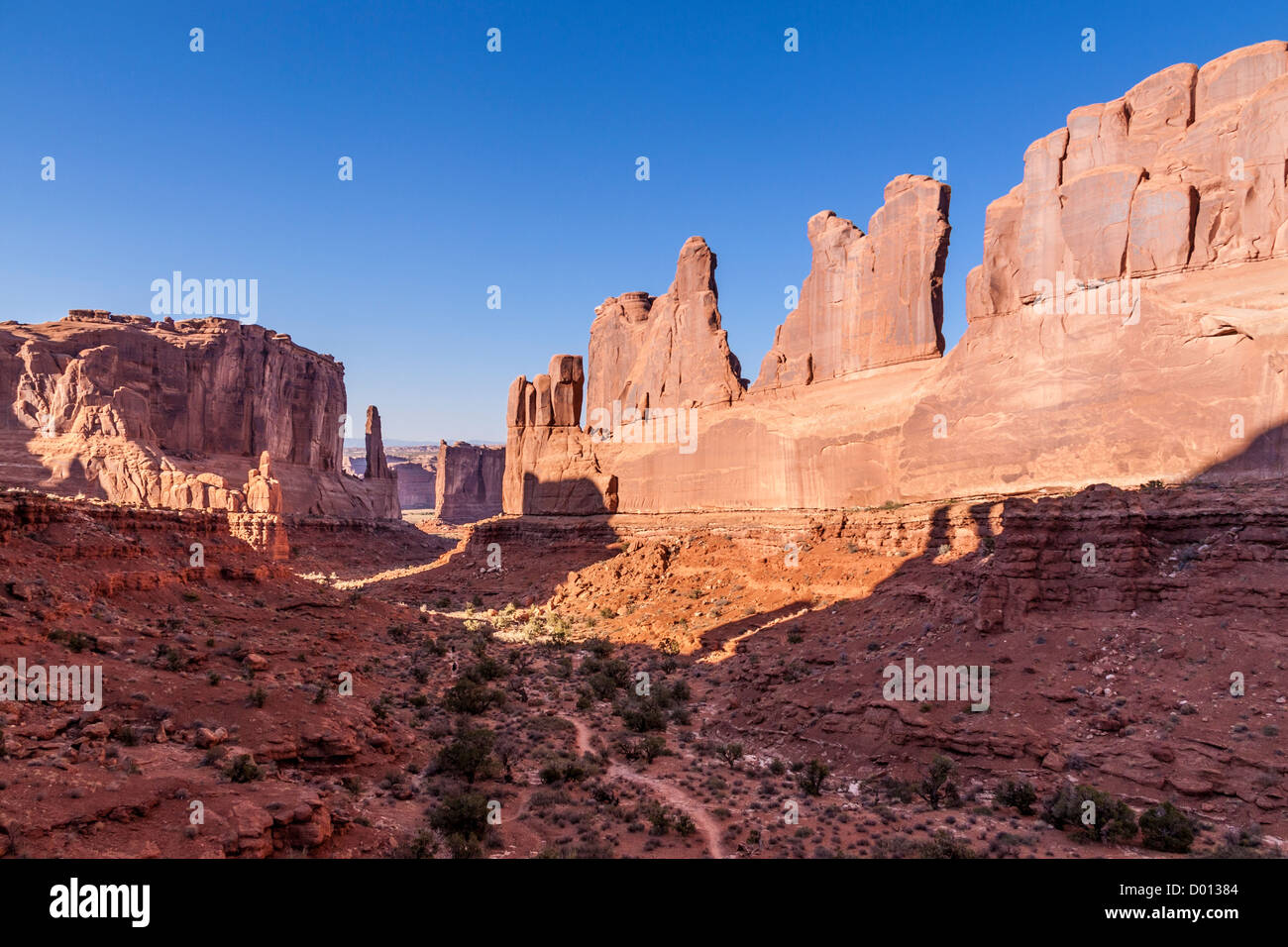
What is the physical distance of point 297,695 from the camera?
588 inches

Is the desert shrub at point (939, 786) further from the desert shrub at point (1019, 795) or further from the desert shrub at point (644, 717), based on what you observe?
the desert shrub at point (644, 717)

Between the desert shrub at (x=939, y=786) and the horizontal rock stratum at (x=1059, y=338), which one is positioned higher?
the horizontal rock stratum at (x=1059, y=338)

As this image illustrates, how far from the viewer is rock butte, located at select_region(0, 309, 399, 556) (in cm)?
6250

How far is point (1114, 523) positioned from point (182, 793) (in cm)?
2053

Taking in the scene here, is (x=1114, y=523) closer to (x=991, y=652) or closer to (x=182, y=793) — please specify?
(x=991, y=652)

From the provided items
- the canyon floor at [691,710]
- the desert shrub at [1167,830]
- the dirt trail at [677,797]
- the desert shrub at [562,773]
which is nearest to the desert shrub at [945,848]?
the canyon floor at [691,710]

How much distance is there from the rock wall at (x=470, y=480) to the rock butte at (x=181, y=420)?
27.0 meters

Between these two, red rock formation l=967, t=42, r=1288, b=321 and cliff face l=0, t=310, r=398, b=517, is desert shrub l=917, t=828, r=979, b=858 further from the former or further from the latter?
cliff face l=0, t=310, r=398, b=517

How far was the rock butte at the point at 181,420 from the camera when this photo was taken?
205 feet

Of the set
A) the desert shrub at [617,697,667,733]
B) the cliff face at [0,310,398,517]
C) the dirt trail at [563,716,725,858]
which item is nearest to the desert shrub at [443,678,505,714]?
the dirt trail at [563,716,725,858]

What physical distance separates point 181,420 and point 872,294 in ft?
258

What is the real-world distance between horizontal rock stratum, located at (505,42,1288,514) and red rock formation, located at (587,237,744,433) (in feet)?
1.70

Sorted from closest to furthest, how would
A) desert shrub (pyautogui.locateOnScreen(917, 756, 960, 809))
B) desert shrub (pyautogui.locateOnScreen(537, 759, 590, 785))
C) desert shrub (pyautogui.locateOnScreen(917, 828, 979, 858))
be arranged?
1. desert shrub (pyautogui.locateOnScreen(917, 828, 979, 858))
2. desert shrub (pyautogui.locateOnScreen(917, 756, 960, 809))
3. desert shrub (pyautogui.locateOnScreen(537, 759, 590, 785))
